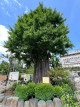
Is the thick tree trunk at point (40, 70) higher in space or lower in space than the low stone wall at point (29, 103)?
higher

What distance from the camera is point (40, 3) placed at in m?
5.94

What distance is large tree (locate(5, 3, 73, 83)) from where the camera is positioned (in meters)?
4.18

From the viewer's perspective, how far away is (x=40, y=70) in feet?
18.1

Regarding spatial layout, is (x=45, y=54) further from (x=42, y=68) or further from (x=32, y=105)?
(x=32, y=105)

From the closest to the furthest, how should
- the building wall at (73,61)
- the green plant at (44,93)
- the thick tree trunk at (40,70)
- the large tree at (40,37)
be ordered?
the green plant at (44,93)
the large tree at (40,37)
the thick tree trunk at (40,70)
the building wall at (73,61)

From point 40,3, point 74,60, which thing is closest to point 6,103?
point 40,3

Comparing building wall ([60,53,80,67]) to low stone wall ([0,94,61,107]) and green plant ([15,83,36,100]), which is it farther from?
green plant ([15,83,36,100])

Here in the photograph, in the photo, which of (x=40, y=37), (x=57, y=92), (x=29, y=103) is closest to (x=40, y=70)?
(x=57, y=92)

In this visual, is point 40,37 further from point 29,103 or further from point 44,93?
point 29,103

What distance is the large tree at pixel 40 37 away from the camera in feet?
13.7

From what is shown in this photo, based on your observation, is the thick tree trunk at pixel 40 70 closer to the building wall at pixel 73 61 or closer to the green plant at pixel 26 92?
the green plant at pixel 26 92

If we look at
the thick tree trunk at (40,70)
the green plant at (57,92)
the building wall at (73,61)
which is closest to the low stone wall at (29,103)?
the green plant at (57,92)

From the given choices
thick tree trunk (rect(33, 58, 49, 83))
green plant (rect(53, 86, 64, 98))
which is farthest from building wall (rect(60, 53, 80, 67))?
green plant (rect(53, 86, 64, 98))

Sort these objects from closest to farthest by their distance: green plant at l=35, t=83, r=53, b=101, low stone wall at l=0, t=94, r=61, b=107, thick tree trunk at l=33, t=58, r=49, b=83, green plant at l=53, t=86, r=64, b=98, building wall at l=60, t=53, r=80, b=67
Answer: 1. low stone wall at l=0, t=94, r=61, b=107
2. green plant at l=35, t=83, r=53, b=101
3. green plant at l=53, t=86, r=64, b=98
4. thick tree trunk at l=33, t=58, r=49, b=83
5. building wall at l=60, t=53, r=80, b=67
